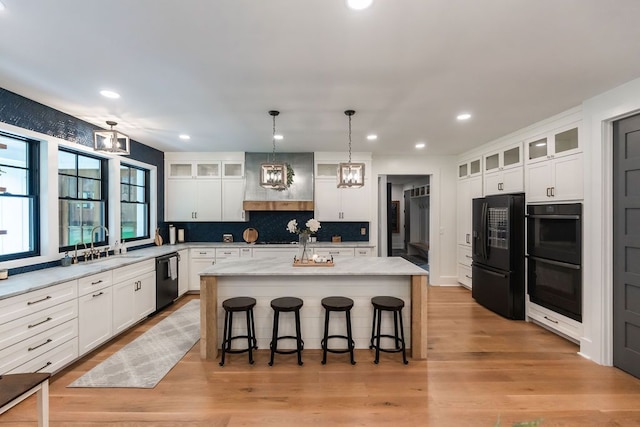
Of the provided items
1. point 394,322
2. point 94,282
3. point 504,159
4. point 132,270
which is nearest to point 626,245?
point 504,159

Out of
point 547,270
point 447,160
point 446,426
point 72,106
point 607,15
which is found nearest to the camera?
point 607,15

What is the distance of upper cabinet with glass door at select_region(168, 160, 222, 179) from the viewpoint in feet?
18.4

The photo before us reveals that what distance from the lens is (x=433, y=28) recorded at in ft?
6.10

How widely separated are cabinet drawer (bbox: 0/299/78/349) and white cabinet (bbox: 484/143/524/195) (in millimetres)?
5396

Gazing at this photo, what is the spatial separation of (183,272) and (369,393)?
12.8ft

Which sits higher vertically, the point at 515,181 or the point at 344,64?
the point at 344,64

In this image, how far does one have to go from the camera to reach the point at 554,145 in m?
3.57

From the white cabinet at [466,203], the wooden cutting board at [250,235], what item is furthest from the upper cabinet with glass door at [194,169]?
the white cabinet at [466,203]

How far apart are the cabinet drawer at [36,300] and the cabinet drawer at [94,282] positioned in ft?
0.23

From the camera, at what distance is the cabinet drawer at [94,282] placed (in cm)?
294

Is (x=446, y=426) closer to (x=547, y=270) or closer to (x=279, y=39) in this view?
(x=547, y=270)

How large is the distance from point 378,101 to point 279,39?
54.5 inches

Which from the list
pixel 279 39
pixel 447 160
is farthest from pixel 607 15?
pixel 447 160

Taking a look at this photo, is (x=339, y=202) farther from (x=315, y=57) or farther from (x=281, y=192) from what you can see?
(x=315, y=57)
